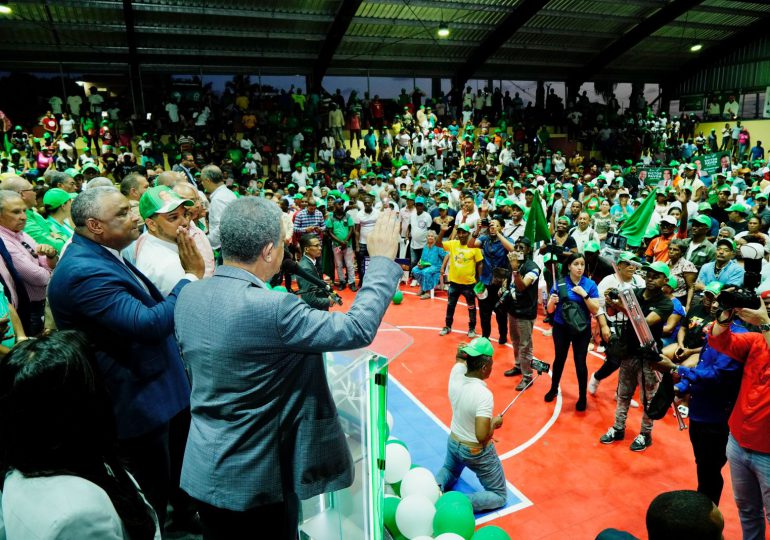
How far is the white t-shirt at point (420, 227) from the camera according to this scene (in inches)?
417

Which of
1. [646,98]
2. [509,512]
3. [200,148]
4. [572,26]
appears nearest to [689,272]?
[509,512]

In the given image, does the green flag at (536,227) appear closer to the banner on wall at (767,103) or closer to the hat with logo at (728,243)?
the hat with logo at (728,243)

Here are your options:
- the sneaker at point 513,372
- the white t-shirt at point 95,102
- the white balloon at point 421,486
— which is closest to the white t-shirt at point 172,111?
the white t-shirt at point 95,102

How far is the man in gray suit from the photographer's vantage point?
1.69 metres

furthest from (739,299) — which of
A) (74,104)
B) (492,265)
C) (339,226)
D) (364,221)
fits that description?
(74,104)

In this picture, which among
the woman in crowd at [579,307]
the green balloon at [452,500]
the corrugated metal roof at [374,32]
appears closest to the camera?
the green balloon at [452,500]

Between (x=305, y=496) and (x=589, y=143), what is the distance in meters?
23.7

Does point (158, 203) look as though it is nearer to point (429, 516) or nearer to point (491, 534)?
point (429, 516)

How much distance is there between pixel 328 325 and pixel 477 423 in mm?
2483

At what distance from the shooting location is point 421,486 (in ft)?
12.3

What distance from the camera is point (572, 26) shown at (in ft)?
62.1

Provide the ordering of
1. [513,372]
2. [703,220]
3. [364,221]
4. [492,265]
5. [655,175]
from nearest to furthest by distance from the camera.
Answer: [513,372]
[703,220]
[492,265]
[364,221]
[655,175]

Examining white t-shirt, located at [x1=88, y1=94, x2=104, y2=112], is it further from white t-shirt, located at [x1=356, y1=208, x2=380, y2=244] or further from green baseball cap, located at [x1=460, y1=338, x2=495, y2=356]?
green baseball cap, located at [x1=460, y1=338, x2=495, y2=356]

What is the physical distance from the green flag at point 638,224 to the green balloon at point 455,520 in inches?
259
